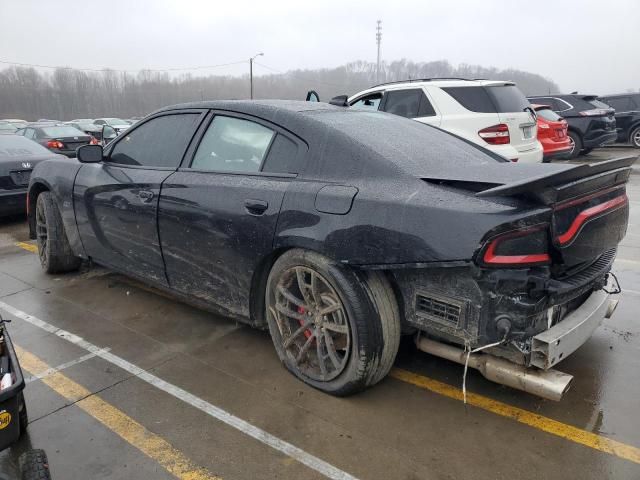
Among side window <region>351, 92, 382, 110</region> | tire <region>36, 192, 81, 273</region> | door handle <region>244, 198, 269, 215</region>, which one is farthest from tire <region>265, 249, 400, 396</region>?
side window <region>351, 92, 382, 110</region>

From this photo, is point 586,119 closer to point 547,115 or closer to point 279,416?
point 547,115

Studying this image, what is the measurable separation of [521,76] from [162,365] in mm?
48500

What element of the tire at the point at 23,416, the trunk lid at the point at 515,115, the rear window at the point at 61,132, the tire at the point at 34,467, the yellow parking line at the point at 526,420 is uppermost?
the trunk lid at the point at 515,115

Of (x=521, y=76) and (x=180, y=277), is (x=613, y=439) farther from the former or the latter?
(x=521, y=76)

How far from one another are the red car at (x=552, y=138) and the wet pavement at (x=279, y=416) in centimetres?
638

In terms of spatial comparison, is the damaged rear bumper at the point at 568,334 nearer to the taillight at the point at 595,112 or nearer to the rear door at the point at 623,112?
the taillight at the point at 595,112

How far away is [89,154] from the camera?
3.94 metres

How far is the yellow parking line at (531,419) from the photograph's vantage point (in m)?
2.26

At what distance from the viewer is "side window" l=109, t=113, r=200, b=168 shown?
346 cm

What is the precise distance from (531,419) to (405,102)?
560 cm

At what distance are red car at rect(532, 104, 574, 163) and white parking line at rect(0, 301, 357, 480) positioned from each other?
8.37 m

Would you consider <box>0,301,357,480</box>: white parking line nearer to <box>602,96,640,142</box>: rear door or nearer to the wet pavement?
the wet pavement

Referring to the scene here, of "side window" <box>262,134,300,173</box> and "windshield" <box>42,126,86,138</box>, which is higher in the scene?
"side window" <box>262,134,300,173</box>

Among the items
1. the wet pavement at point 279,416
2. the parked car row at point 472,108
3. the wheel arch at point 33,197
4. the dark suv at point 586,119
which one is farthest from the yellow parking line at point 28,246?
A: the dark suv at point 586,119
